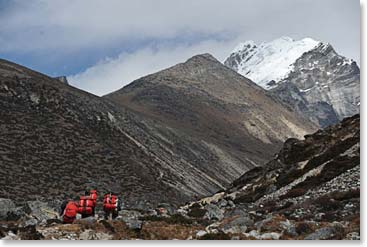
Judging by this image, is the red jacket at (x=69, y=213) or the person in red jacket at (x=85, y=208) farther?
the person in red jacket at (x=85, y=208)

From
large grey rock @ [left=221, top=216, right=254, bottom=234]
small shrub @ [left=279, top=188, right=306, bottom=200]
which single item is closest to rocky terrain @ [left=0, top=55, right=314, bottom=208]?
small shrub @ [left=279, top=188, right=306, bottom=200]

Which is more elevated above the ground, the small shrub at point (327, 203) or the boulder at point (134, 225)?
the small shrub at point (327, 203)

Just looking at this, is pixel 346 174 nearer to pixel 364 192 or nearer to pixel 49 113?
pixel 364 192

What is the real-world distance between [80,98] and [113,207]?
6379cm

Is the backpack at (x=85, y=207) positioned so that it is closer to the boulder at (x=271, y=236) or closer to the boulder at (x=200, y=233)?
the boulder at (x=200, y=233)

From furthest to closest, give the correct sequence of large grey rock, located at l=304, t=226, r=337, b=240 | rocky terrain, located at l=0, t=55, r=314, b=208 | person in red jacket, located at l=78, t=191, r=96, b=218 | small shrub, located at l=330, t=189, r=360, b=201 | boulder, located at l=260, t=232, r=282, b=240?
1. rocky terrain, located at l=0, t=55, r=314, b=208
2. small shrub, located at l=330, t=189, r=360, b=201
3. person in red jacket, located at l=78, t=191, r=96, b=218
4. boulder, located at l=260, t=232, r=282, b=240
5. large grey rock, located at l=304, t=226, r=337, b=240

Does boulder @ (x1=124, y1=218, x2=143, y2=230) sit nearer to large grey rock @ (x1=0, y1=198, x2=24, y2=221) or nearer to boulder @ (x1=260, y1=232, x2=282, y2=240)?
boulder @ (x1=260, y1=232, x2=282, y2=240)

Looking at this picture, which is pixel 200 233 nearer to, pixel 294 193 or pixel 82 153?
pixel 294 193

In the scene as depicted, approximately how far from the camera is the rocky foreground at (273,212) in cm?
1661

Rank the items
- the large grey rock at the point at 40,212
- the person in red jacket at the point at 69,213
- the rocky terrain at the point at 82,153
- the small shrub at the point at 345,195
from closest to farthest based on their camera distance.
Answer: the person in red jacket at the point at 69,213, the small shrub at the point at 345,195, the large grey rock at the point at 40,212, the rocky terrain at the point at 82,153

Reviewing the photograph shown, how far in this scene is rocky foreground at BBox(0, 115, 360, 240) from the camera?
→ 16.6 m

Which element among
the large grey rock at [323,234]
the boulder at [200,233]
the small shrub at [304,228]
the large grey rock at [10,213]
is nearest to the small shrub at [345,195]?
the small shrub at [304,228]

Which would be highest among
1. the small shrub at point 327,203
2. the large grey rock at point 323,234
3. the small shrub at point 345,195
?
the small shrub at point 345,195

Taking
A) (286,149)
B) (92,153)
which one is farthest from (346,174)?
(92,153)
